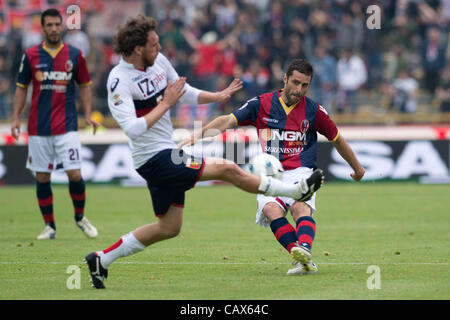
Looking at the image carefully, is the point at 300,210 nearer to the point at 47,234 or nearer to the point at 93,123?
the point at 93,123

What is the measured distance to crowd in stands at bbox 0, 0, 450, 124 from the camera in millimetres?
20844

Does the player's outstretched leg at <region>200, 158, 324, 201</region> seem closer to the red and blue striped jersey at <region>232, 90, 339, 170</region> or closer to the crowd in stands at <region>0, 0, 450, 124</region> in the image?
the red and blue striped jersey at <region>232, 90, 339, 170</region>

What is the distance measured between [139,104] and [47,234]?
423 centimetres

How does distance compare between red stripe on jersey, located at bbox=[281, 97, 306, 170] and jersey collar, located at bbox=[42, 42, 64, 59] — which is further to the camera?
jersey collar, located at bbox=[42, 42, 64, 59]

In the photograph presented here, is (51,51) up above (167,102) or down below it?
above

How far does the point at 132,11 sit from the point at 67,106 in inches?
543

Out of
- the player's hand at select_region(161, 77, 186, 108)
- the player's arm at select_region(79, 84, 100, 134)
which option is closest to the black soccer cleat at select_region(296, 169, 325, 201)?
the player's hand at select_region(161, 77, 186, 108)

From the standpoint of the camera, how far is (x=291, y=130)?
26.0ft

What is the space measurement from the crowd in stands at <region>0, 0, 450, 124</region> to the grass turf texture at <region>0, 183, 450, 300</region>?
5616 millimetres

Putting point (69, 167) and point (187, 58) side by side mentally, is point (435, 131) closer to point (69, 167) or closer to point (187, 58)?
point (187, 58)

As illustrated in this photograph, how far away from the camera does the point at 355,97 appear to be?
21.2 meters

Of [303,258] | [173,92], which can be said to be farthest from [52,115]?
[303,258]

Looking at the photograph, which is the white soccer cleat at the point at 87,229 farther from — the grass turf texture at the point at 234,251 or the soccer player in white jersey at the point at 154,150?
the soccer player in white jersey at the point at 154,150
